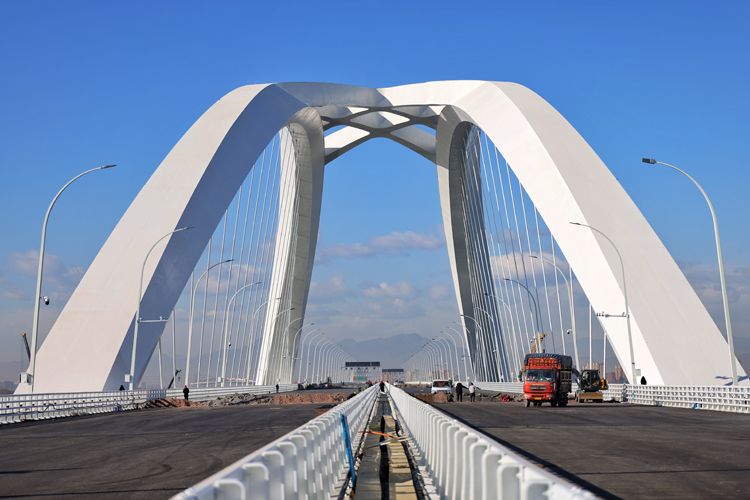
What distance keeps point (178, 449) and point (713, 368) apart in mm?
30490

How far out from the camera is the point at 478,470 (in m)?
6.97

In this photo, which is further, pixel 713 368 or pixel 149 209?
pixel 149 209

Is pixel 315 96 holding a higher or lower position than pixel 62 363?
higher

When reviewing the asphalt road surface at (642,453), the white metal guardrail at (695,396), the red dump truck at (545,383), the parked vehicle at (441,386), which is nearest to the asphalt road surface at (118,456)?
the asphalt road surface at (642,453)

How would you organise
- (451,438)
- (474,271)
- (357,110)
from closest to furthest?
(451,438)
(357,110)
(474,271)

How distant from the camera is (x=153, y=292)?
149ft

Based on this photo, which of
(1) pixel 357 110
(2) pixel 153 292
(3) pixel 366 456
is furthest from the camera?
(1) pixel 357 110

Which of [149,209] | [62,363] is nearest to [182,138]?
[149,209]

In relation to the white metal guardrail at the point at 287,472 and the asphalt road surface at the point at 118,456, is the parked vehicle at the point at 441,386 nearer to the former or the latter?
the asphalt road surface at the point at 118,456

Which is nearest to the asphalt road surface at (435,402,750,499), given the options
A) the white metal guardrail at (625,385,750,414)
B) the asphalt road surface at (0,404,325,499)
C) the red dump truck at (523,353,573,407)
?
the asphalt road surface at (0,404,325,499)

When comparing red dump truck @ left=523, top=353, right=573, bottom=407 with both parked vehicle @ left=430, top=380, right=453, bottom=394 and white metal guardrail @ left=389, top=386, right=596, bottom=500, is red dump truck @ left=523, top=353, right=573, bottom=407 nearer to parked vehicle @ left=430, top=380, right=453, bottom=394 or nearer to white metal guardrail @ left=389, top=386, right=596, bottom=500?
parked vehicle @ left=430, top=380, right=453, bottom=394

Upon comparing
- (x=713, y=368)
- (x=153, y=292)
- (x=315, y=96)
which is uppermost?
(x=315, y=96)

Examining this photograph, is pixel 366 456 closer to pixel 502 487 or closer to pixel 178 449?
pixel 178 449

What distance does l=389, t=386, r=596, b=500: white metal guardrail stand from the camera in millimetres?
4305
